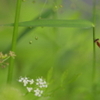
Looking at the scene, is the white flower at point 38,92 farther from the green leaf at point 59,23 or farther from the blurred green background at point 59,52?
the blurred green background at point 59,52

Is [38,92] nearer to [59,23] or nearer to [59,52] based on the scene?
[59,23]

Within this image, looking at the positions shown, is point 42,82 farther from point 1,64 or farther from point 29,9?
point 29,9

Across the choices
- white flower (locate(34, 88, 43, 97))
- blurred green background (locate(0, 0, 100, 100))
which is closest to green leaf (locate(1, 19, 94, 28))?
white flower (locate(34, 88, 43, 97))

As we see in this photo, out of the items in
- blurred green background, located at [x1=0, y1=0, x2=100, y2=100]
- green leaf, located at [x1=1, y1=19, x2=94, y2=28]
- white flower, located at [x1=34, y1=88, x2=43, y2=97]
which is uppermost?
blurred green background, located at [x1=0, y1=0, x2=100, y2=100]

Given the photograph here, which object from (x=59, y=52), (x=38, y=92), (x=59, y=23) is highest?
(x=59, y=52)

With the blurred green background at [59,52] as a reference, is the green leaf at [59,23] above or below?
below

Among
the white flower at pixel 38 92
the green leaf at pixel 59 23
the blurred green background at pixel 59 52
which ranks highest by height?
the blurred green background at pixel 59 52

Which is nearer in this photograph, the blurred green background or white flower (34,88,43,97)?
white flower (34,88,43,97)

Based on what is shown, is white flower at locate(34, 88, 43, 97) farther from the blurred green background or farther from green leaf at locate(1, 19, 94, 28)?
the blurred green background

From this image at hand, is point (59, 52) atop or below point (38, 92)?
atop

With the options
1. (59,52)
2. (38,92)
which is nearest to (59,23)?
(38,92)

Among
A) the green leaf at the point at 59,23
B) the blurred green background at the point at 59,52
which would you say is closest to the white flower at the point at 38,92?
the green leaf at the point at 59,23

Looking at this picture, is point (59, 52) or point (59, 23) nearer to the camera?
point (59, 23)

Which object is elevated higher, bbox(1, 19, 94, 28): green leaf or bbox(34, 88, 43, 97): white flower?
bbox(1, 19, 94, 28): green leaf
